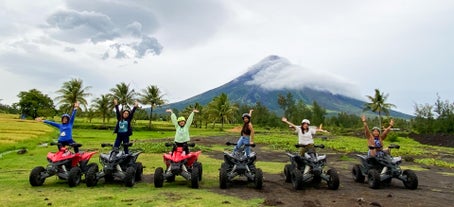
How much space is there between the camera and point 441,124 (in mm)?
63312

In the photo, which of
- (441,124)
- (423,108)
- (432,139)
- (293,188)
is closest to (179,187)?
(293,188)

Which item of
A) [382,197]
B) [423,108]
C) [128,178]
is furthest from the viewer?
[423,108]

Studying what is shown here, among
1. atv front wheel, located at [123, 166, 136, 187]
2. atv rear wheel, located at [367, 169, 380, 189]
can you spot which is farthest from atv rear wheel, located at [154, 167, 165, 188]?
atv rear wheel, located at [367, 169, 380, 189]

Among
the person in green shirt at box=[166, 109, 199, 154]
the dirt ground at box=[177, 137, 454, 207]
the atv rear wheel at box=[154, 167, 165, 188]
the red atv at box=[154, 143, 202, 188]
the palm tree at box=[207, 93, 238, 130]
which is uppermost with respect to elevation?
the palm tree at box=[207, 93, 238, 130]

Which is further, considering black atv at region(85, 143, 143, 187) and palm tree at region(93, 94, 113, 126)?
palm tree at region(93, 94, 113, 126)

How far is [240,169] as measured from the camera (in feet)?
34.9

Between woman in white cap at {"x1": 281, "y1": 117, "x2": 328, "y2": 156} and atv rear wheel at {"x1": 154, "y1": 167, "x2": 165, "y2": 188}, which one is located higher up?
woman in white cap at {"x1": 281, "y1": 117, "x2": 328, "y2": 156}

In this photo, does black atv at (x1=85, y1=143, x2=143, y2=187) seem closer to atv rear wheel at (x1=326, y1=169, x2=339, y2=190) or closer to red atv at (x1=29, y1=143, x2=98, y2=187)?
red atv at (x1=29, y1=143, x2=98, y2=187)

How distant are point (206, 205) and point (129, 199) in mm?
1843

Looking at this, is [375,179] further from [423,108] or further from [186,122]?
[423,108]

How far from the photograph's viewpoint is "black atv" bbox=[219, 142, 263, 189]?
1028 centimetres

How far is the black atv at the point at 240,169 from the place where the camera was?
1028 centimetres

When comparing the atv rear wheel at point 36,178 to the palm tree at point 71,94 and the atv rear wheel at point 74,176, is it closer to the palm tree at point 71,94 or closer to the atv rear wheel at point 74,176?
the atv rear wheel at point 74,176

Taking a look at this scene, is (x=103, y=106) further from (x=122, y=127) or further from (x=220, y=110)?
(x=122, y=127)
